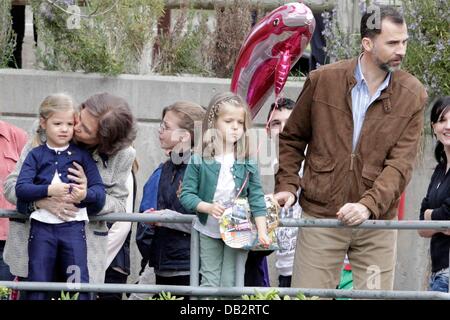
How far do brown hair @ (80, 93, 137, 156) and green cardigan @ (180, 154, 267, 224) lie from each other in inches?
20.5

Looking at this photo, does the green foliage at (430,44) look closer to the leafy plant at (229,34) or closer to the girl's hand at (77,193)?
the leafy plant at (229,34)

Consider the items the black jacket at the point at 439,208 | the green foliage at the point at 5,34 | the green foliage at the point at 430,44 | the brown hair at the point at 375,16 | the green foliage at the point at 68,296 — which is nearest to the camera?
the green foliage at the point at 68,296

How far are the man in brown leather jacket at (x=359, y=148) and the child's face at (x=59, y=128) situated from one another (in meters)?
1.20

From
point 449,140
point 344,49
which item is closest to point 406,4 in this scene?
point 344,49

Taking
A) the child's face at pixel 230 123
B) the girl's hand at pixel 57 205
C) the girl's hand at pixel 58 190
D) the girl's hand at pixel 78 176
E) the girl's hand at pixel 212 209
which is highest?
the child's face at pixel 230 123

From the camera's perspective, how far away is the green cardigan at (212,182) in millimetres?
6562

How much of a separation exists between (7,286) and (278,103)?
2585 mm

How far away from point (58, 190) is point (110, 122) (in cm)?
54

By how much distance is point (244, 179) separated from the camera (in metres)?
6.59

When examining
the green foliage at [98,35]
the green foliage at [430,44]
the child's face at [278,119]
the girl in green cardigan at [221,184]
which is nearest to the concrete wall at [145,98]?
the green foliage at [98,35]

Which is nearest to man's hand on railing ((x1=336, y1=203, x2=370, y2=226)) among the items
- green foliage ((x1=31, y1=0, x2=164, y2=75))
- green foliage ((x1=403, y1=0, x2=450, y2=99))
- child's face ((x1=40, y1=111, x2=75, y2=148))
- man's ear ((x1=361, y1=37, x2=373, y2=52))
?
man's ear ((x1=361, y1=37, x2=373, y2=52))

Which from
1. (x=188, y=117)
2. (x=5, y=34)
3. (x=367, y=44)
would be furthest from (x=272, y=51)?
(x=5, y=34)

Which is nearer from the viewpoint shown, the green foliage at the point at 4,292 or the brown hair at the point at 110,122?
the green foliage at the point at 4,292

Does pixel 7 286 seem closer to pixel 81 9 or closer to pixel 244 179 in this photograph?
pixel 244 179
